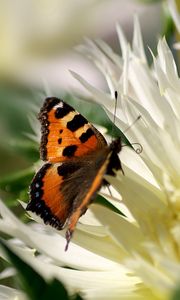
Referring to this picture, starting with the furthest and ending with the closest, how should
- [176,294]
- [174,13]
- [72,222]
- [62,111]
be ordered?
[174,13], [62,111], [72,222], [176,294]

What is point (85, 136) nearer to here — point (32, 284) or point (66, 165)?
point (66, 165)

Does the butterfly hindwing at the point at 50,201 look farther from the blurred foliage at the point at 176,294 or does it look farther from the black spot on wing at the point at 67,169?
the blurred foliage at the point at 176,294

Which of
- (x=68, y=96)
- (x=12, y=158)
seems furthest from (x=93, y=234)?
(x=12, y=158)

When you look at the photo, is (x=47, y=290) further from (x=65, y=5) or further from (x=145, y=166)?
(x=65, y=5)

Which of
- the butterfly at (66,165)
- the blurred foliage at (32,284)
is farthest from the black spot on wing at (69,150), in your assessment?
the blurred foliage at (32,284)

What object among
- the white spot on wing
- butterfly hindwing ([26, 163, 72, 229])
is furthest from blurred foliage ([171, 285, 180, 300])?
the white spot on wing

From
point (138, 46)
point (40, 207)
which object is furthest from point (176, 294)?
point (138, 46)

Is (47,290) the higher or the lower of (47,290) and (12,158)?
the higher
